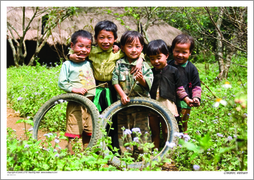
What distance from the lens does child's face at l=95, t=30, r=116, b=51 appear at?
10.2ft

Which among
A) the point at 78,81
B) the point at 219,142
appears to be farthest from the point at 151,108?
the point at 78,81

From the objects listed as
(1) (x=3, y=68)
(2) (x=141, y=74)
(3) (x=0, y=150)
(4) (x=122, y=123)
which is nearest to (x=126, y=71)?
(2) (x=141, y=74)

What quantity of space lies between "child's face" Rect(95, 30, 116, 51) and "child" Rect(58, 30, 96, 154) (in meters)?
0.14

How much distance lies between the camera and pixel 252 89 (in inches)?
102

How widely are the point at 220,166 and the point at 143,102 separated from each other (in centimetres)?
113

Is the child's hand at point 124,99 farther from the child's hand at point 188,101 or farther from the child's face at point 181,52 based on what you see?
the child's face at point 181,52

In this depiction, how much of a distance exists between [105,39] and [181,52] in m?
1.05

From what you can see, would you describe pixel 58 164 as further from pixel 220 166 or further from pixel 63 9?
pixel 63 9

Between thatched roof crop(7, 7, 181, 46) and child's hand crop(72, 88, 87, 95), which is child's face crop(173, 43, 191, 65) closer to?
child's hand crop(72, 88, 87, 95)

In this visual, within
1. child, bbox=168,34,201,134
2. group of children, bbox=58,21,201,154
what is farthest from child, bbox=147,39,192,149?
child, bbox=168,34,201,134

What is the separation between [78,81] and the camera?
3.16 metres

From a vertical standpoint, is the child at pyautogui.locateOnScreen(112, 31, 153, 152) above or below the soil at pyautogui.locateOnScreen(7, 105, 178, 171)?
above

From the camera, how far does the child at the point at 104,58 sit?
10.3 feet

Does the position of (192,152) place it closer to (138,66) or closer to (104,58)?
(138,66)
